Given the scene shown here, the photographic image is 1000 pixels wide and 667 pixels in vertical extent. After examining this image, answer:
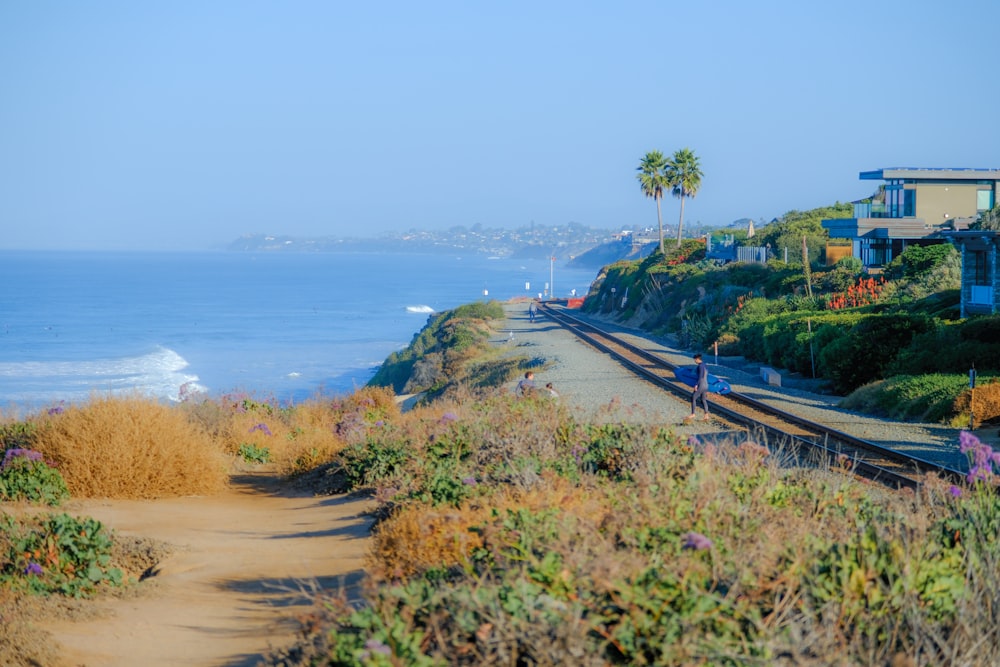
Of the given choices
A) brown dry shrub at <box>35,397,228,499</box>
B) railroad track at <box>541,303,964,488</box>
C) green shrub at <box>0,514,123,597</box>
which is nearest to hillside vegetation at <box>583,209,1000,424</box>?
railroad track at <box>541,303,964,488</box>

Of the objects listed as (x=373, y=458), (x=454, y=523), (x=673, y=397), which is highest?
(x=454, y=523)

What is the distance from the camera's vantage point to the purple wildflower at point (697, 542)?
17.6 ft

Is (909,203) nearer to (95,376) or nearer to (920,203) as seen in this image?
(920,203)

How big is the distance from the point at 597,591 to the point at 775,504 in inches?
97.8

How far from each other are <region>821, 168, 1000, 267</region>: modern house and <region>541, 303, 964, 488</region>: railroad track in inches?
885

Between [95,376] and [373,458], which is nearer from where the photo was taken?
[373,458]

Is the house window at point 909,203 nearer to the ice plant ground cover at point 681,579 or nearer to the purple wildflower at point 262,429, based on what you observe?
the purple wildflower at point 262,429

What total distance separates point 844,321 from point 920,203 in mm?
25664

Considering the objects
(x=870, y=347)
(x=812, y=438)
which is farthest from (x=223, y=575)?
(x=870, y=347)

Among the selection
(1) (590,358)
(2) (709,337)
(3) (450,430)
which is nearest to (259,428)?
(3) (450,430)

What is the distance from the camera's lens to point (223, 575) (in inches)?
358

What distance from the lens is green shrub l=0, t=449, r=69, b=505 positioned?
38.4 ft

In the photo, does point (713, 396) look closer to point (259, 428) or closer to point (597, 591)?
point (259, 428)

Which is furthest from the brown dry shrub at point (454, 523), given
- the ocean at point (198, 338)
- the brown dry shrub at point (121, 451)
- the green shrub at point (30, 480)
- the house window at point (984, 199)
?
the house window at point (984, 199)
